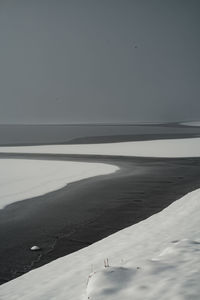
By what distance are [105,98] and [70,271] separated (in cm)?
12094

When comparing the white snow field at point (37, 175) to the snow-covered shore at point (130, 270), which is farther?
the white snow field at point (37, 175)

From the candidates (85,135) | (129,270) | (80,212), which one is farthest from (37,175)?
(85,135)

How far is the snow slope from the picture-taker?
346 centimetres

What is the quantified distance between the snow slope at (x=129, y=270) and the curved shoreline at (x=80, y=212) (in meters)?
0.48

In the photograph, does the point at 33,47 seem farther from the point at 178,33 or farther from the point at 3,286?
the point at 3,286

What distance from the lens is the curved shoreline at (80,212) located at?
20.0 ft

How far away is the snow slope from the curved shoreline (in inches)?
19.0

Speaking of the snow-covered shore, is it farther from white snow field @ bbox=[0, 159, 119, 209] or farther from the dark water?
the dark water

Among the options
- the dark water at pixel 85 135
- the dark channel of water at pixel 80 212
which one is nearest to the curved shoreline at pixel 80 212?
the dark channel of water at pixel 80 212

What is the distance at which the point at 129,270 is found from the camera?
12.9ft

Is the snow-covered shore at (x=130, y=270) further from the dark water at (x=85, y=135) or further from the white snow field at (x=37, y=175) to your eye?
the dark water at (x=85, y=135)

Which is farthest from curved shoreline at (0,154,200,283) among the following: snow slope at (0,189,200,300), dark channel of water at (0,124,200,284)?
snow slope at (0,189,200,300)

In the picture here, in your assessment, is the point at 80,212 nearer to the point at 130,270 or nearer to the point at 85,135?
the point at 130,270

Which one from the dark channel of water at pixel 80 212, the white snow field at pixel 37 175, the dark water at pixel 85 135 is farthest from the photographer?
the dark water at pixel 85 135
